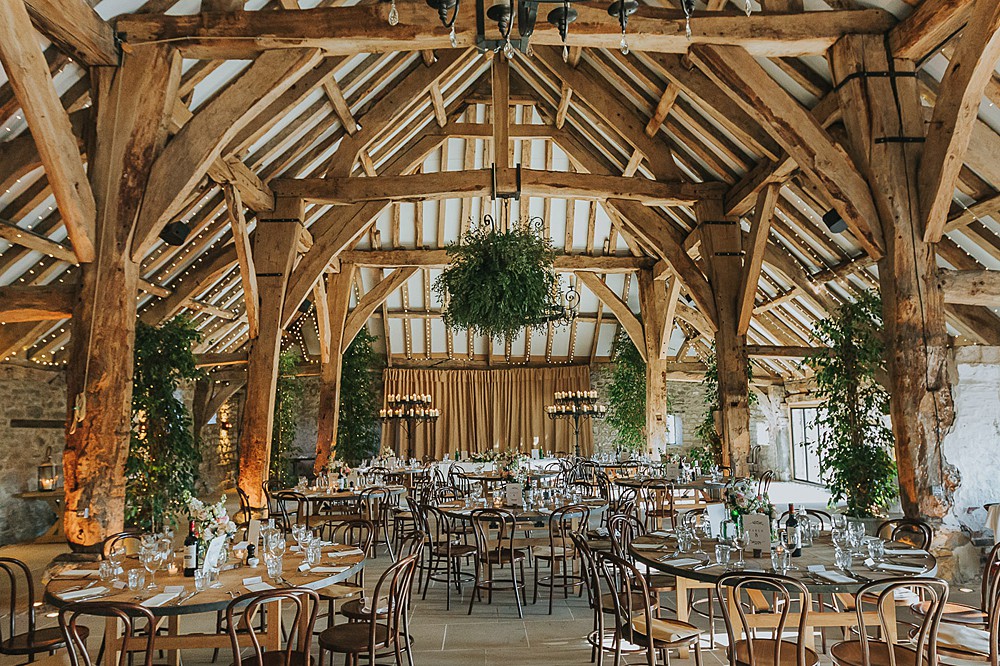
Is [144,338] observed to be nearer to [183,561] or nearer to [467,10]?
[183,561]

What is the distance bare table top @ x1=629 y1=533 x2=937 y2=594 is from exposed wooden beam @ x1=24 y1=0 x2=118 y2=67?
511 cm

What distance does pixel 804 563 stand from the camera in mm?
3896

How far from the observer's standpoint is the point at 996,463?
6.76m

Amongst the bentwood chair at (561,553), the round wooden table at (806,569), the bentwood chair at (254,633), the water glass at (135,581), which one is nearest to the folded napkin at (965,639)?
the round wooden table at (806,569)

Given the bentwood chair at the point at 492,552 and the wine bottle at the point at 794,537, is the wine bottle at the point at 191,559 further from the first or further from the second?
the wine bottle at the point at 794,537

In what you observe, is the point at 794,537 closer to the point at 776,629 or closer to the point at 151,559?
the point at 776,629

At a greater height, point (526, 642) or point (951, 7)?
point (951, 7)

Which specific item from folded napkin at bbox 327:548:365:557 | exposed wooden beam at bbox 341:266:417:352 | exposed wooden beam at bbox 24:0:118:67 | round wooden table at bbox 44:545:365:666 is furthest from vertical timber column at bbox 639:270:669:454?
exposed wooden beam at bbox 24:0:118:67

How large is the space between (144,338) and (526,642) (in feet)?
16.2

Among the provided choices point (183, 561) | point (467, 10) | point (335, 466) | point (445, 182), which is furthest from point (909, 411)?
point (335, 466)

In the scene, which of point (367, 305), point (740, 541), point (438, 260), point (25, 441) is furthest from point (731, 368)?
point (25, 441)

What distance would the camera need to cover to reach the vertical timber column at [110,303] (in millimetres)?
4863

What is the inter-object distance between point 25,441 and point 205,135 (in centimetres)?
640

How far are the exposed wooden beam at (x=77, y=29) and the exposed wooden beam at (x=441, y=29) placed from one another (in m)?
0.19
